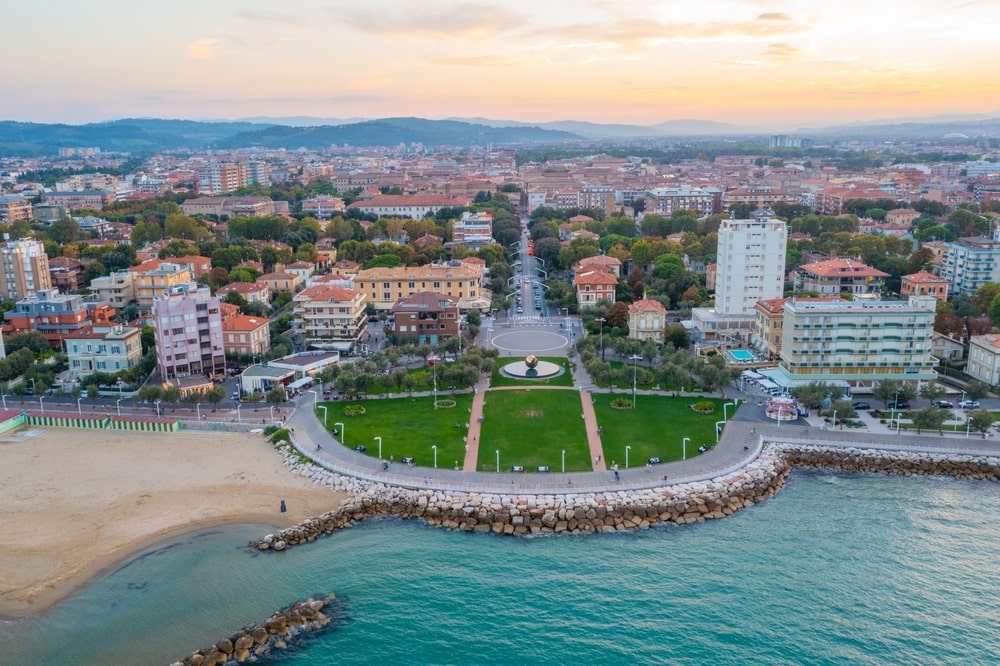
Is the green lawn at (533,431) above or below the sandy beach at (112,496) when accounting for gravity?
above

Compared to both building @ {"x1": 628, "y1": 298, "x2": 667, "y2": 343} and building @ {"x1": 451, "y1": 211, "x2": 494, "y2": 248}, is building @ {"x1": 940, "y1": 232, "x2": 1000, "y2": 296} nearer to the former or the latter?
building @ {"x1": 628, "y1": 298, "x2": 667, "y2": 343}

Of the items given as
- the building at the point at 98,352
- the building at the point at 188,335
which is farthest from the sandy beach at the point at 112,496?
the building at the point at 98,352

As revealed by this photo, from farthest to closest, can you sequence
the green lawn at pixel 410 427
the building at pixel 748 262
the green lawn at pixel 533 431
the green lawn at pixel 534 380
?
the building at pixel 748 262, the green lawn at pixel 534 380, the green lawn at pixel 410 427, the green lawn at pixel 533 431

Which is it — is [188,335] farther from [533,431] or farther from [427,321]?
[533,431]

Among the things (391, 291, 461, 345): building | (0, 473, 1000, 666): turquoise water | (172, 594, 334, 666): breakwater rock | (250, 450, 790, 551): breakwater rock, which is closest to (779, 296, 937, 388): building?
(0, 473, 1000, 666): turquoise water

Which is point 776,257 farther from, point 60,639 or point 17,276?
point 17,276

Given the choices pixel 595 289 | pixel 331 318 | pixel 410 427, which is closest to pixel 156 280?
pixel 331 318

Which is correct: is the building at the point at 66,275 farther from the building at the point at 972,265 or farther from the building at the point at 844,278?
the building at the point at 972,265
